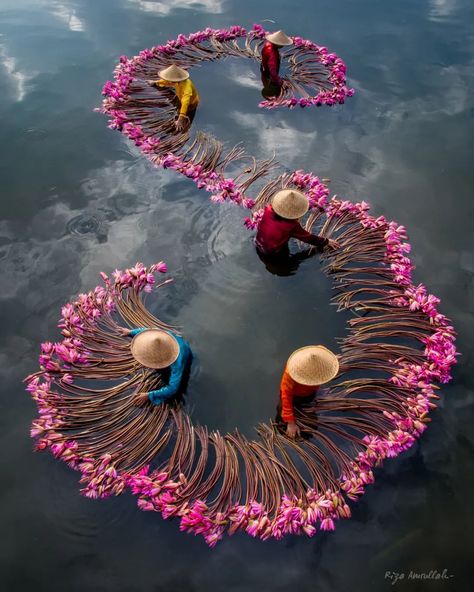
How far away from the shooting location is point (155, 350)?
3.86 metres

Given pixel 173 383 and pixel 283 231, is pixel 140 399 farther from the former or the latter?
pixel 283 231

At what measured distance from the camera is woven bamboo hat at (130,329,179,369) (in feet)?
12.7

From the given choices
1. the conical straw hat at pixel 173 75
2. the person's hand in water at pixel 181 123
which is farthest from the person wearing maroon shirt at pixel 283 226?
the conical straw hat at pixel 173 75

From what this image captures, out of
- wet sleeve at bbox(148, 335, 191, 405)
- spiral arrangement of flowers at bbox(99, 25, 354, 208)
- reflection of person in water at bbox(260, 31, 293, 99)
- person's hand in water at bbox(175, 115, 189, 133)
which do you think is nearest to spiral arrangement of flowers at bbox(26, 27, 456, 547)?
wet sleeve at bbox(148, 335, 191, 405)

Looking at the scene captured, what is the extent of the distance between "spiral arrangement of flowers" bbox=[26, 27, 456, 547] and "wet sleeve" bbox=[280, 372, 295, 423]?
24 cm

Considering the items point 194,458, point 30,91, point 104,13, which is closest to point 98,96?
point 30,91

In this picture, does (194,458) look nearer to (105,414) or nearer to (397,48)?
(105,414)

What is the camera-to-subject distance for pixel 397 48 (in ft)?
30.3

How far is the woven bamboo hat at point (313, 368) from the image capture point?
12.5ft

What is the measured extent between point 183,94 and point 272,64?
1789 millimetres

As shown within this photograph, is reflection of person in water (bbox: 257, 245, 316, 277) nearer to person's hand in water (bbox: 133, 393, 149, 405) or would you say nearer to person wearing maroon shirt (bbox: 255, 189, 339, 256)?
person wearing maroon shirt (bbox: 255, 189, 339, 256)

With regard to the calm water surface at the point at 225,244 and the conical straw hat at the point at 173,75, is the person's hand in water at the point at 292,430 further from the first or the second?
the conical straw hat at the point at 173,75

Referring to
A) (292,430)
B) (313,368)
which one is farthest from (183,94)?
(292,430)

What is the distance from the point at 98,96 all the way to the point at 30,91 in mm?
1232
